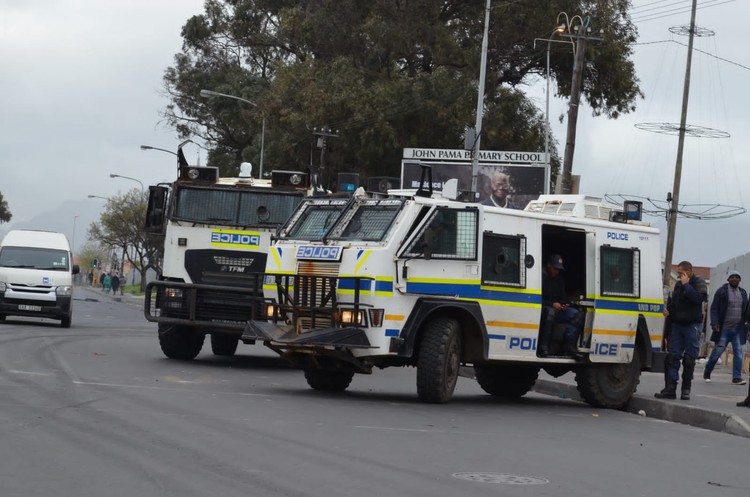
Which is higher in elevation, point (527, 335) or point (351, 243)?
point (351, 243)

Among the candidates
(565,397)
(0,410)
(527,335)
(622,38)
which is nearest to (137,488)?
(0,410)

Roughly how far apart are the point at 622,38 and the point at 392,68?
849 centimetres

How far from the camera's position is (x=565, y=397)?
62.8 ft

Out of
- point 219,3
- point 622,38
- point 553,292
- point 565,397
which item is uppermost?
point 219,3

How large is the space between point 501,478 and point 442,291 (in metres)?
5.84

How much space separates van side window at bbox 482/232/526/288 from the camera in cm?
1562

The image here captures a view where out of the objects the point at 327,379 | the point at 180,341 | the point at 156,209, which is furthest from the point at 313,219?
the point at 180,341

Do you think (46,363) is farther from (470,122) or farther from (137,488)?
(470,122)

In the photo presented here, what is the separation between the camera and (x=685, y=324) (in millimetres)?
17141

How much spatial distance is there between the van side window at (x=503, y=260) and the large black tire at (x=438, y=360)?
82cm

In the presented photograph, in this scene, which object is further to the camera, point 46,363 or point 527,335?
point 46,363

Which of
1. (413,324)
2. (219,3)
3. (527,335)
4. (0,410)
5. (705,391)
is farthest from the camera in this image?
(219,3)

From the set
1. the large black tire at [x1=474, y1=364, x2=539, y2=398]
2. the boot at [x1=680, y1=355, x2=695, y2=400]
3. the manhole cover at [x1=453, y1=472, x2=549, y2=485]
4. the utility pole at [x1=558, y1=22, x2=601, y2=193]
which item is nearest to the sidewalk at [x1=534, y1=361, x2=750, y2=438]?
the boot at [x1=680, y1=355, x2=695, y2=400]

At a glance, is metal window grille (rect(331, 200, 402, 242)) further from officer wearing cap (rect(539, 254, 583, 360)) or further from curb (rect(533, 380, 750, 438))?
curb (rect(533, 380, 750, 438))
